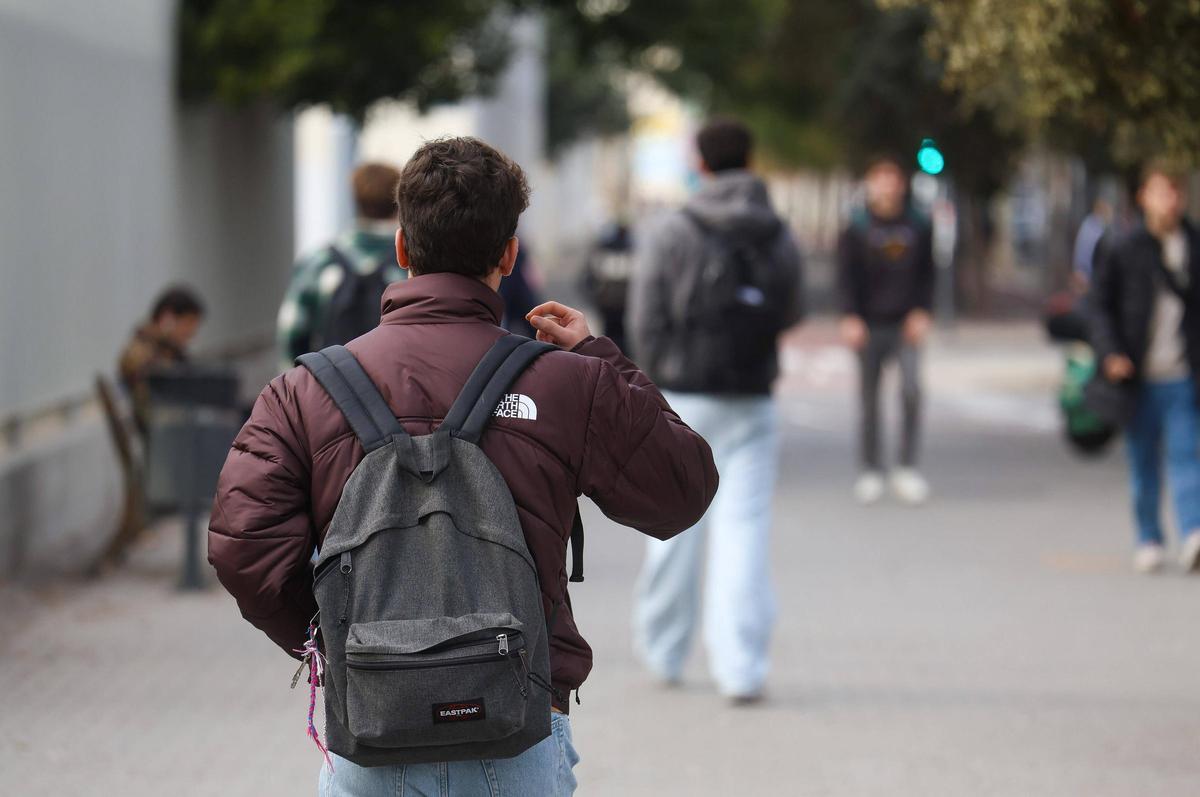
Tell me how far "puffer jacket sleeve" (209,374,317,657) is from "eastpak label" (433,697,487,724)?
1.08ft

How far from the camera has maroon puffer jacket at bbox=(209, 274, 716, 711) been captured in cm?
294

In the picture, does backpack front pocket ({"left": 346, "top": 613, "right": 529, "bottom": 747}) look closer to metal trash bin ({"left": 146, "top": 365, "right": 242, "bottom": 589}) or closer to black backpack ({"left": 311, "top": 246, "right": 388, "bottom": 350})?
black backpack ({"left": 311, "top": 246, "right": 388, "bottom": 350})

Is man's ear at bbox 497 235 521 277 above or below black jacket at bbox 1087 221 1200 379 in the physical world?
above

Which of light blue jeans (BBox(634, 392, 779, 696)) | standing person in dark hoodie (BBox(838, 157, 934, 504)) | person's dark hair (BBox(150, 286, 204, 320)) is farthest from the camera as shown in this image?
standing person in dark hoodie (BBox(838, 157, 934, 504))

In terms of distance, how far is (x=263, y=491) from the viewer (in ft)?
9.61

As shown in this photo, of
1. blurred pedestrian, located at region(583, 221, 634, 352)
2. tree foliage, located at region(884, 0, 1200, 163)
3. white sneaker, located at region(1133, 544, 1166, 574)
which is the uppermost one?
tree foliage, located at region(884, 0, 1200, 163)

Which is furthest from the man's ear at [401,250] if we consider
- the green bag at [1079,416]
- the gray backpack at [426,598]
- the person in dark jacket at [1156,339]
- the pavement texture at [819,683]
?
the green bag at [1079,416]

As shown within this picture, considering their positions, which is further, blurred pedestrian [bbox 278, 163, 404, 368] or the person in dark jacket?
the person in dark jacket

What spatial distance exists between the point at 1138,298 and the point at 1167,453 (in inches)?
29.6

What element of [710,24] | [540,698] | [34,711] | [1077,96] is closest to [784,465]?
[710,24]

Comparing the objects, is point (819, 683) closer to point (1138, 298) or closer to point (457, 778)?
point (1138, 298)

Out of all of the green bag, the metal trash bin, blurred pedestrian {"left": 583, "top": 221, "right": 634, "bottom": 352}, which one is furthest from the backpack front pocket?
blurred pedestrian {"left": 583, "top": 221, "right": 634, "bottom": 352}

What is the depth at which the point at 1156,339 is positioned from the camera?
9.38 m

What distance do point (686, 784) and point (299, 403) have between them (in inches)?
118
